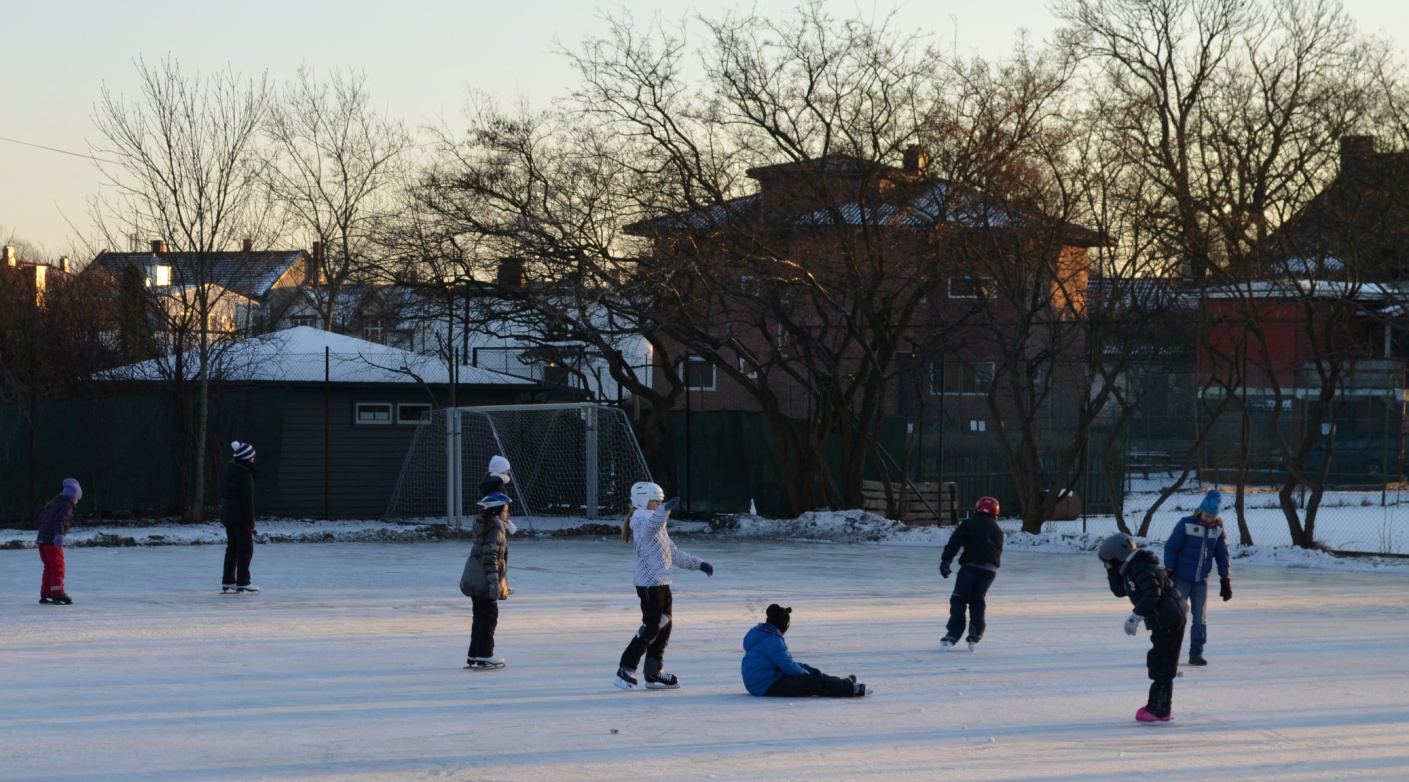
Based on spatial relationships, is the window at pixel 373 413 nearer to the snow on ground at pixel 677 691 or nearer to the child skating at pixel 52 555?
the snow on ground at pixel 677 691

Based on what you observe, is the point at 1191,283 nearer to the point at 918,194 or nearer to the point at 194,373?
the point at 918,194

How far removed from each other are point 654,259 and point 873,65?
4527 mm

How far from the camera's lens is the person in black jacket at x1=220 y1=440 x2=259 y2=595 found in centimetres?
1446

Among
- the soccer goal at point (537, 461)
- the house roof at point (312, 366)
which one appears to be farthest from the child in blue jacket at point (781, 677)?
the house roof at point (312, 366)

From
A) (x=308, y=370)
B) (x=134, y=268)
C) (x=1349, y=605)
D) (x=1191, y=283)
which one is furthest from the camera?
(x=134, y=268)

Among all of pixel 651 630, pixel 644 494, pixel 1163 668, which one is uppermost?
pixel 644 494

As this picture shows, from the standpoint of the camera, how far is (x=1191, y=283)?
21156 mm

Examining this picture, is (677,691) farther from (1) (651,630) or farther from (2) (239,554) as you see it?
(2) (239,554)

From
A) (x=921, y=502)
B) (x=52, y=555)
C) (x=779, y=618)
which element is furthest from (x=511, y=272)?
(x=779, y=618)

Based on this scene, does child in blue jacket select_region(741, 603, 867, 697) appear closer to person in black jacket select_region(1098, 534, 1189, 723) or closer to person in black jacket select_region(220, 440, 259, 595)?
person in black jacket select_region(1098, 534, 1189, 723)

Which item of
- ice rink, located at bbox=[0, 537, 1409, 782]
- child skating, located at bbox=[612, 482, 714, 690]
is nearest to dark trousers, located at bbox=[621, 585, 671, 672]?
child skating, located at bbox=[612, 482, 714, 690]

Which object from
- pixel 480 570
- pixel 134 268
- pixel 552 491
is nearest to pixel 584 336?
pixel 552 491

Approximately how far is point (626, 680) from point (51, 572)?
7.28 meters

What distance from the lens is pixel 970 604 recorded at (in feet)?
36.1
